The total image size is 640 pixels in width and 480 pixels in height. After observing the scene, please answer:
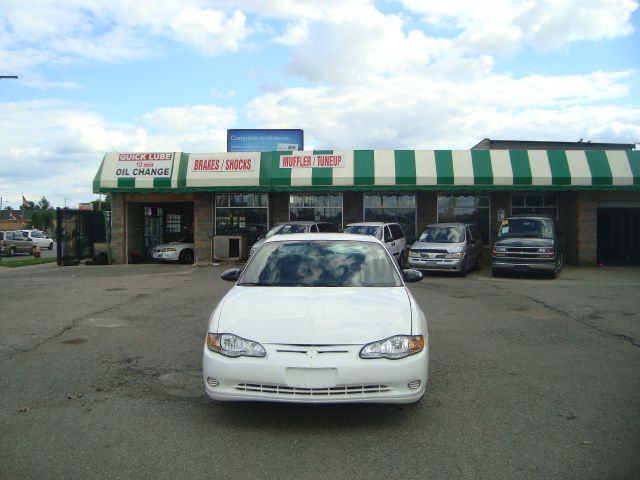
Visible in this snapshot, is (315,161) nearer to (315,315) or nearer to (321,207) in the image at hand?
(321,207)

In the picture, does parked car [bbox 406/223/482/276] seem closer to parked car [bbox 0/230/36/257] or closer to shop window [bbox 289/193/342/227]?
shop window [bbox 289/193/342/227]

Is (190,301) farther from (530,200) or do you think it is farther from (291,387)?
(530,200)

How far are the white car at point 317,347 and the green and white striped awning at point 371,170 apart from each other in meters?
16.5

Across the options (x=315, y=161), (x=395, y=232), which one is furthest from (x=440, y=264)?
(x=315, y=161)

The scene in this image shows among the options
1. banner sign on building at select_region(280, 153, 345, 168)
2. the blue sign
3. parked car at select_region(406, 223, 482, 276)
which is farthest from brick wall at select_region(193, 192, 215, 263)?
parked car at select_region(406, 223, 482, 276)

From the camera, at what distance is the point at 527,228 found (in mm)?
17453

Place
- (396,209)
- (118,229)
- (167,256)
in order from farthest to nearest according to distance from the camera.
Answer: (118,229)
(396,209)
(167,256)

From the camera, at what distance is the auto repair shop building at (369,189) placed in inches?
831

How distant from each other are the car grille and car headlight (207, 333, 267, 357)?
25 cm

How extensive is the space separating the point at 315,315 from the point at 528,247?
1352 centimetres

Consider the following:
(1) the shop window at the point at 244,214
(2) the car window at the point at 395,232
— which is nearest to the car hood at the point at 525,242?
(2) the car window at the point at 395,232

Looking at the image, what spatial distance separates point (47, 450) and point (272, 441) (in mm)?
1695

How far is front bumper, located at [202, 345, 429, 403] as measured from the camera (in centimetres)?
427

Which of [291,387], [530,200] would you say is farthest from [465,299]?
[530,200]
